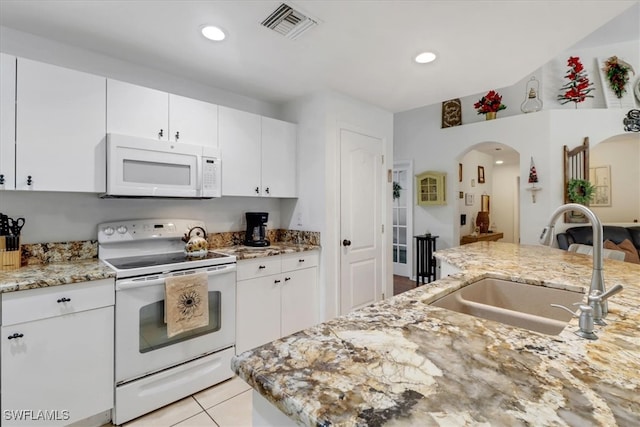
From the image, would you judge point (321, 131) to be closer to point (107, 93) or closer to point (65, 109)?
point (107, 93)

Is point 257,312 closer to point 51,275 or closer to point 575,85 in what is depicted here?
point 51,275

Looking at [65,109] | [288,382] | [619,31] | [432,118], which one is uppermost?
[619,31]

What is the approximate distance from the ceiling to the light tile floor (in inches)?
95.2

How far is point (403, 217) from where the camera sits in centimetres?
586

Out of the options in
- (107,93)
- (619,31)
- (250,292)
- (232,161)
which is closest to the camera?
(107,93)

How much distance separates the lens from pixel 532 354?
749mm

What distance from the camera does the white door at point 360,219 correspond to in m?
3.07

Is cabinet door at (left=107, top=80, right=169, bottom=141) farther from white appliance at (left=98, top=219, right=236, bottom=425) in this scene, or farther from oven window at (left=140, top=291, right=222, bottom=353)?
oven window at (left=140, top=291, right=222, bottom=353)

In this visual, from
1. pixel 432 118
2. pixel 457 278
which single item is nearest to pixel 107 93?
pixel 457 278

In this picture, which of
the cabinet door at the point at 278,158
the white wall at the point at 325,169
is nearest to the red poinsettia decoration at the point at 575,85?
the white wall at the point at 325,169

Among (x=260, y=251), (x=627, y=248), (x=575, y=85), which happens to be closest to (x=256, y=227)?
(x=260, y=251)

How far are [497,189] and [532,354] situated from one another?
28.1 ft

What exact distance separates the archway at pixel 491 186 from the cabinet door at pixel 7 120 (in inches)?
217

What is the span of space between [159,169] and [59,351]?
123 cm
